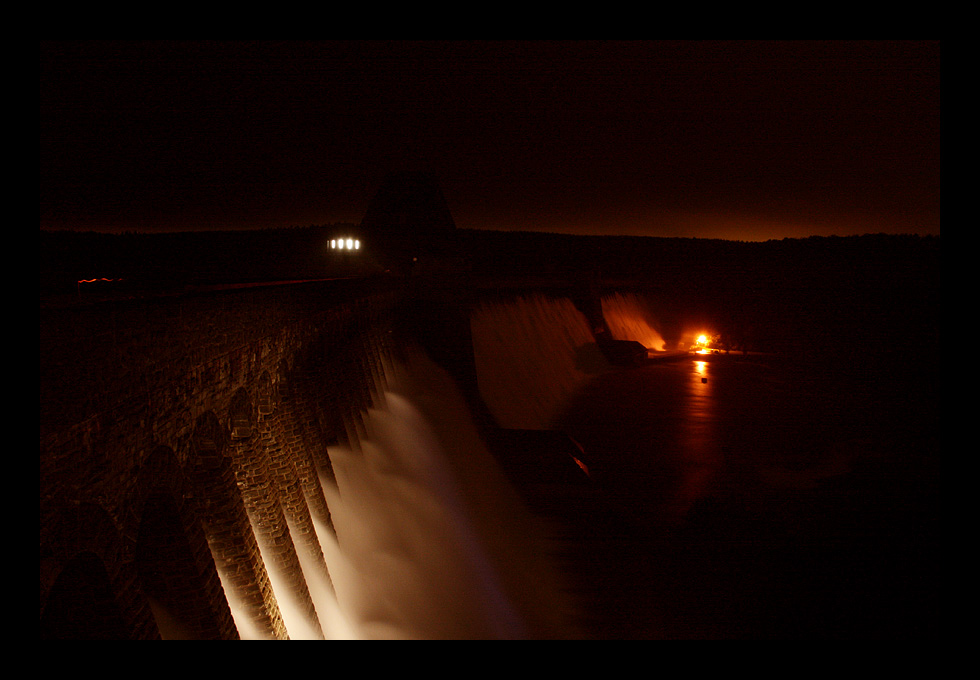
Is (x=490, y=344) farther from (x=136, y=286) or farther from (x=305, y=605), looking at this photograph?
(x=305, y=605)

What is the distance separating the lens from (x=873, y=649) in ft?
15.4

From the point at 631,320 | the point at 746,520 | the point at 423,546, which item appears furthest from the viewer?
the point at 631,320

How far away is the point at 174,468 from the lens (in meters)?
6.35

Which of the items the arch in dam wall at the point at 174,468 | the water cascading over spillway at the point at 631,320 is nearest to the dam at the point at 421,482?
the arch in dam wall at the point at 174,468

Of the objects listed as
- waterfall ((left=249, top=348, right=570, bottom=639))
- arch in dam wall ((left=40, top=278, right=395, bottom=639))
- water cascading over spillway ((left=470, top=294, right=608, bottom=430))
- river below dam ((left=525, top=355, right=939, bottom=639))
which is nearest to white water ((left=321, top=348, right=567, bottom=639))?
waterfall ((left=249, top=348, right=570, bottom=639))

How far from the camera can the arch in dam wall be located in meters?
4.71

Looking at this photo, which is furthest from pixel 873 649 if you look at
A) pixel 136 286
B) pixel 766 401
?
pixel 766 401

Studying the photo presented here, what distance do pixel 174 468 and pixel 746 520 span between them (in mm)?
18542

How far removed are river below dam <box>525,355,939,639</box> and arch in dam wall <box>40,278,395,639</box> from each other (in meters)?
8.31

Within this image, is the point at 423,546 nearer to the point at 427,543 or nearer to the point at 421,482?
the point at 427,543

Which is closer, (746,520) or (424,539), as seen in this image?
(424,539)

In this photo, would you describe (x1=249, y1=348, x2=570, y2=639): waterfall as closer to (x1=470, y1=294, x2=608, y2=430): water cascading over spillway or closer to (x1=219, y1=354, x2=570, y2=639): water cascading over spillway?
(x1=219, y1=354, x2=570, y2=639): water cascading over spillway

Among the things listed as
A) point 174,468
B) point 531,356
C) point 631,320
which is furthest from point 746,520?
point 631,320

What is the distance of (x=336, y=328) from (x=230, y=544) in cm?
755
